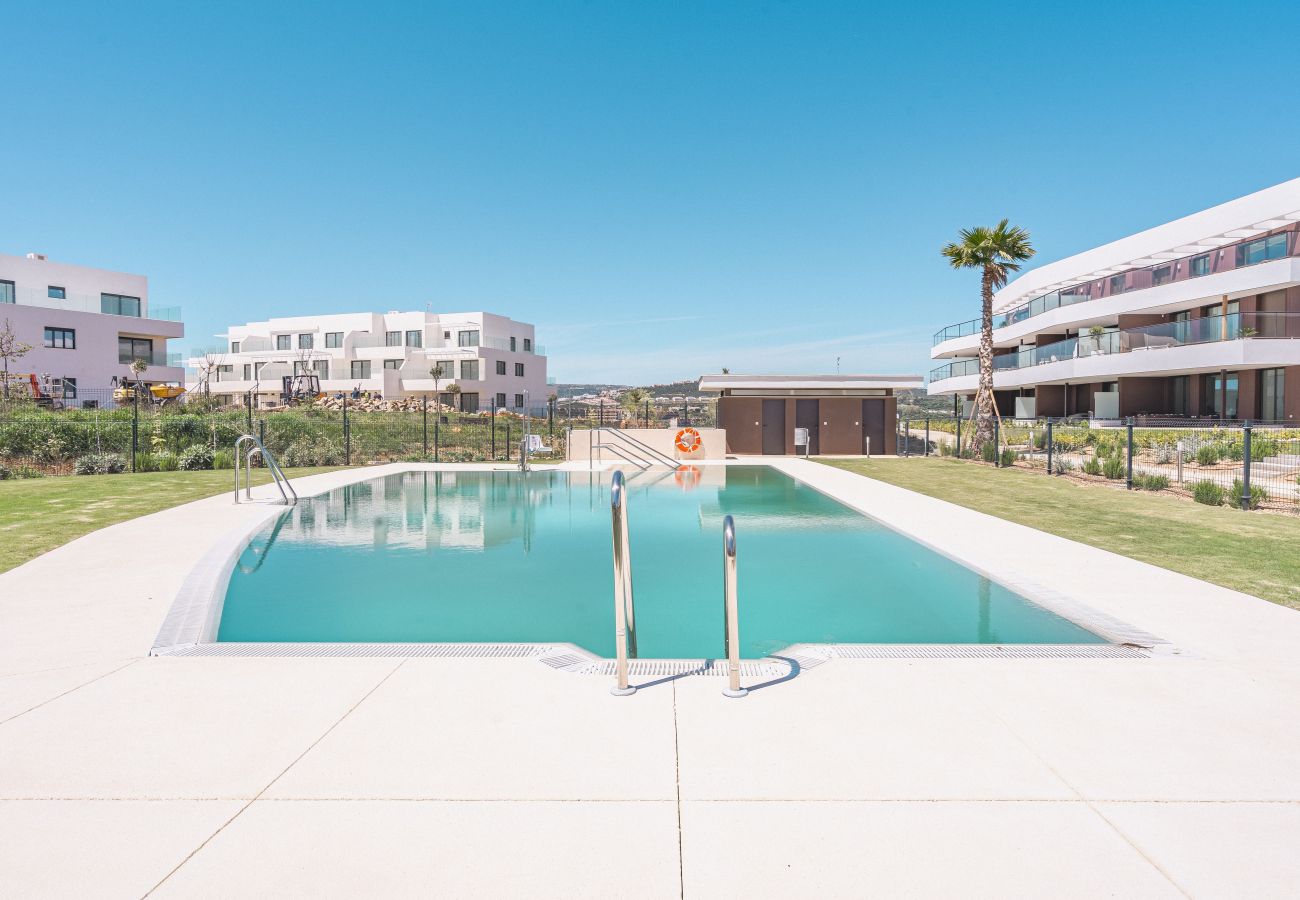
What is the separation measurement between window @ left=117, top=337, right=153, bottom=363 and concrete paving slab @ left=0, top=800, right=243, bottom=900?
4820 cm

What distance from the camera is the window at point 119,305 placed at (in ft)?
138

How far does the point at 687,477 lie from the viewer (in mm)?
19984

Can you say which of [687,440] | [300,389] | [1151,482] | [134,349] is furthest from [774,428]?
[300,389]

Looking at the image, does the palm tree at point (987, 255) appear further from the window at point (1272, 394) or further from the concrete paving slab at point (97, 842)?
the concrete paving slab at point (97, 842)

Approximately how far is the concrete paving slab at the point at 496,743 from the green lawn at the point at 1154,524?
20.0 feet

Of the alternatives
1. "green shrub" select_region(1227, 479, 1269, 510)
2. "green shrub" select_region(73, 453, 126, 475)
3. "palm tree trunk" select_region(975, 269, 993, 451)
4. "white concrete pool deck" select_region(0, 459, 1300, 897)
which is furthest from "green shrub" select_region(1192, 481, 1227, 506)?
"green shrub" select_region(73, 453, 126, 475)

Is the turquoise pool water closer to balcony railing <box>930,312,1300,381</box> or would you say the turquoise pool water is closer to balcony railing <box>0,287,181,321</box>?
balcony railing <box>930,312,1300,381</box>

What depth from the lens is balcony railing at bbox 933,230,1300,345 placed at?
26.8 m

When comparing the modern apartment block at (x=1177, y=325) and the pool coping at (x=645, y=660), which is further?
the modern apartment block at (x=1177, y=325)

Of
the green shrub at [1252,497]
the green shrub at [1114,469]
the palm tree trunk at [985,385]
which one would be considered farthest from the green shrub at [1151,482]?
the palm tree trunk at [985,385]

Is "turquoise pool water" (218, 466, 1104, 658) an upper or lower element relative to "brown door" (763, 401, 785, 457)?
lower

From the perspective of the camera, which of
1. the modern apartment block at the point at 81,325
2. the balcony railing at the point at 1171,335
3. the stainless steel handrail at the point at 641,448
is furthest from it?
Result: the modern apartment block at the point at 81,325

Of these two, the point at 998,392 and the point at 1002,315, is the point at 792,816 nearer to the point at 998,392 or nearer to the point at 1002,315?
the point at 998,392

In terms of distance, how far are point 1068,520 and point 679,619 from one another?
7915 millimetres
